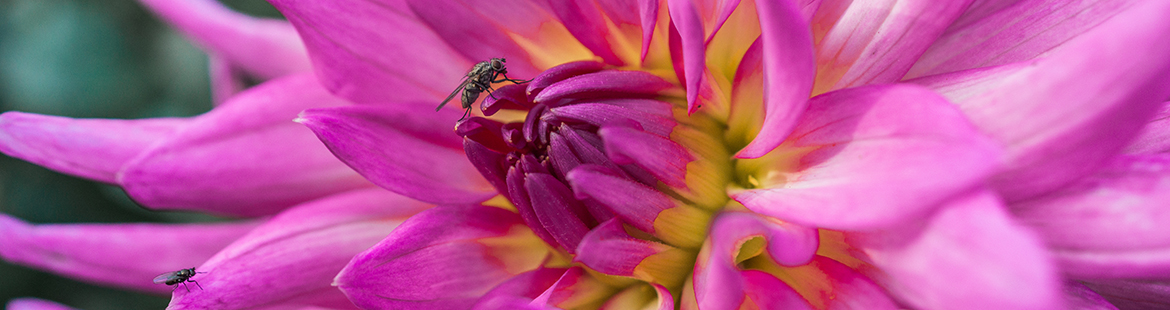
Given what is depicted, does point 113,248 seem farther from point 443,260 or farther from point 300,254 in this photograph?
point 443,260

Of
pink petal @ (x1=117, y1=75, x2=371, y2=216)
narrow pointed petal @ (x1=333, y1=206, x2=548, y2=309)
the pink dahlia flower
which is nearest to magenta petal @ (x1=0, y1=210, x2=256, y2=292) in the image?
the pink dahlia flower

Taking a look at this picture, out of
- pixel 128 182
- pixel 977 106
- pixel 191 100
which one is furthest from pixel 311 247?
pixel 191 100

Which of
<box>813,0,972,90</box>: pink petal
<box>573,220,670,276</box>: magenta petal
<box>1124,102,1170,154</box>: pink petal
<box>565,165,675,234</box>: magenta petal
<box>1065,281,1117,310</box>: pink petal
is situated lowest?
<box>1065,281,1117,310</box>: pink petal

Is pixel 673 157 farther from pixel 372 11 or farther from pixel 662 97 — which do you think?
pixel 372 11

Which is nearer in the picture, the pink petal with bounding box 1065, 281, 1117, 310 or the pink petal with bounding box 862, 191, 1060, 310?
the pink petal with bounding box 862, 191, 1060, 310

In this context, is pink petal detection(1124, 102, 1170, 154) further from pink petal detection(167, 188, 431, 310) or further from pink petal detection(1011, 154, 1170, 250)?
pink petal detection(167, 188, 431, 310)

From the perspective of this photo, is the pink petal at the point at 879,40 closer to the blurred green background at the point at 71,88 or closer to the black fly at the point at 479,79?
→ the black fly at the point at 479,79

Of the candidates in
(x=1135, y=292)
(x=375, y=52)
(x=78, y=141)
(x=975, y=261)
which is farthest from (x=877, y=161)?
(x=78, y=141)
